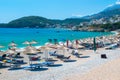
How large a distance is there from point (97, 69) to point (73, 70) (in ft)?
6.77

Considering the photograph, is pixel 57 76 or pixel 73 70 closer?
pixel 57 76

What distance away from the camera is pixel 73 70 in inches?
949

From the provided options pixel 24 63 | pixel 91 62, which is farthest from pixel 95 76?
pixel 24 63

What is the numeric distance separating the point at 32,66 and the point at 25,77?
126 inches

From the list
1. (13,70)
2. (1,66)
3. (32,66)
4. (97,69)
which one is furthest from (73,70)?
(1,66)

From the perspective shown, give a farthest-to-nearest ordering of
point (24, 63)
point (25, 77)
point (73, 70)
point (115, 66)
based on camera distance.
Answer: point (24, 63) < point (115, 66) < point (73, 70) < point (25, 77)

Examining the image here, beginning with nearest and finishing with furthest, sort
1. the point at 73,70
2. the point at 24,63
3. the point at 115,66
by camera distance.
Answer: the point at 73,70
the point at 115,66
the point at 24,63

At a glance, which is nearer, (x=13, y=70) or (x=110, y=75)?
(x=110, y=75)

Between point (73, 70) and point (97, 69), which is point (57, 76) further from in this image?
point (97, 69)

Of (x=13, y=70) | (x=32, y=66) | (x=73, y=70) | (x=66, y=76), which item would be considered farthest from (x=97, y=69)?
(x=13, y=70)

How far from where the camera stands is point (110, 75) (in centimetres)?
2167

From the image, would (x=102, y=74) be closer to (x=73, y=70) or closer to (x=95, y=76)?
(x=95, y=76)

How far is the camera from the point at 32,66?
24484mm

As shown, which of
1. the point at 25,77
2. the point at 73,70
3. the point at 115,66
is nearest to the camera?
the point at 25,77
